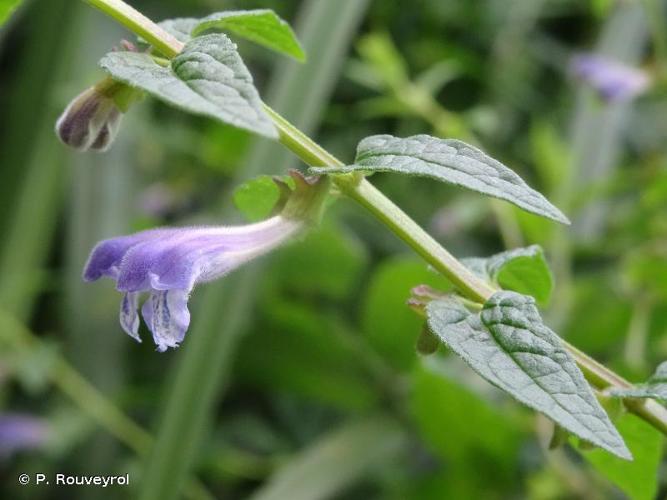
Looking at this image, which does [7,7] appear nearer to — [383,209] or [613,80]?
[383,209]

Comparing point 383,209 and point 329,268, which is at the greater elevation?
point 383,209

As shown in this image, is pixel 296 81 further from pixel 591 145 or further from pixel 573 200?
pixel 591 145

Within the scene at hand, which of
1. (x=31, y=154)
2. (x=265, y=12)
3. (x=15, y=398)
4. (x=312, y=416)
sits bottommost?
(x=15, y=398)

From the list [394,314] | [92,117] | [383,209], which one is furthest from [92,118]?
[394,314]

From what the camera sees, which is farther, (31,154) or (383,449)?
(31,154)

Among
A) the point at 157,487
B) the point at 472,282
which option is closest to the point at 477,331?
the point at 472,282

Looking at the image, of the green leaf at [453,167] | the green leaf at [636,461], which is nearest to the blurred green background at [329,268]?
the green leaf at [636,461]

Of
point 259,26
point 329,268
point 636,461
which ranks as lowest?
point 329,268
